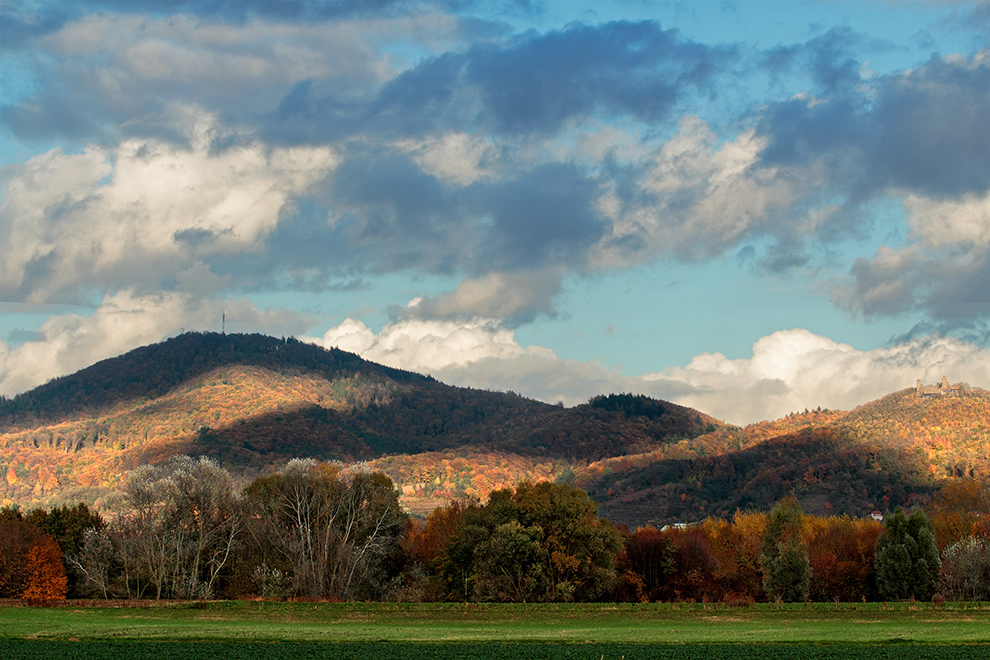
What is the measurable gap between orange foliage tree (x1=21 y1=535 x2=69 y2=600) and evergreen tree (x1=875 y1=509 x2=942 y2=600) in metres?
79.0

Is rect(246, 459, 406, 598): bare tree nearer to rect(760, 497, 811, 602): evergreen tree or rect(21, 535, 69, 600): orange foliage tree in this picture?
rect(21, 535, 69, 600): orange foliage tree

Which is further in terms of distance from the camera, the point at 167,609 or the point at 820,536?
the point at 820,536

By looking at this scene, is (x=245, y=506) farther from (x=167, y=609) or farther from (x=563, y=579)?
(x=563, y=579)

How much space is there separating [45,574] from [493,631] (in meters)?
51.7

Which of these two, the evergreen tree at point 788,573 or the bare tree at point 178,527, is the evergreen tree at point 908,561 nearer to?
the evergreen tree at point 788,573

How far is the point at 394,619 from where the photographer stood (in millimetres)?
64375

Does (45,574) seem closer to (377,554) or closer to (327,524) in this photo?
(327,524)

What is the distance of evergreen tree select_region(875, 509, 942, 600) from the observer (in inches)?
3479

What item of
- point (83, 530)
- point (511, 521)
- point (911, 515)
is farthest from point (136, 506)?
point (911, 515)

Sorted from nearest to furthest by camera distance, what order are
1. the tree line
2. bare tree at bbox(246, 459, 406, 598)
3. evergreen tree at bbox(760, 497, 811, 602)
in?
the tree line → bare tree at bbox(246, 459, 406, 598) → evergreen tree at bbox(760, 497, 811, 602)

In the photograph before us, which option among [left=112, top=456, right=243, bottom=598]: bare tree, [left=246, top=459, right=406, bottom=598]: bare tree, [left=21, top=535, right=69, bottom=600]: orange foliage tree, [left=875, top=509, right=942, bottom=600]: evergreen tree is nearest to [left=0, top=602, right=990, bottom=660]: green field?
[left=112, top=456, right=243, bottom=598]: bare tree

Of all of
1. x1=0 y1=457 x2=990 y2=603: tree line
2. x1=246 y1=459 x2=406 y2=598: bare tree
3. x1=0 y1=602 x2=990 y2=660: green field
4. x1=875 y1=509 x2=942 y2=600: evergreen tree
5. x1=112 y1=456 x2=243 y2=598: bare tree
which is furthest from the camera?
x1=246 y1=459 x2=406 y2=598: bare tree

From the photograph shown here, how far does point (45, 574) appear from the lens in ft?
279

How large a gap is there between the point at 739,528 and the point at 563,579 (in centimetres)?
6206
